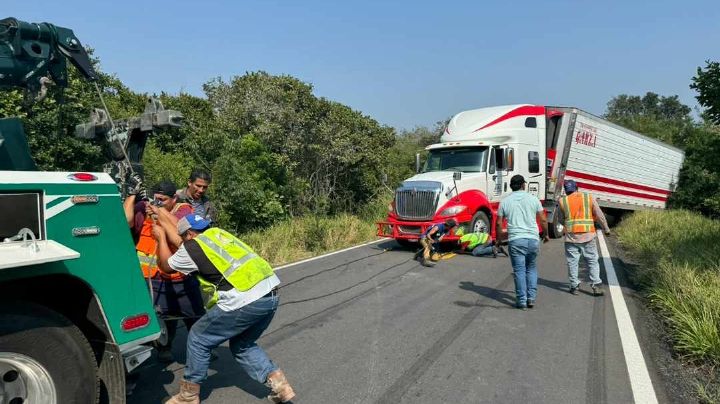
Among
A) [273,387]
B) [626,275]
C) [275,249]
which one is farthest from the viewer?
[275,249]

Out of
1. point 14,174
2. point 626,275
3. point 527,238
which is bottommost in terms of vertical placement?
point 626,275

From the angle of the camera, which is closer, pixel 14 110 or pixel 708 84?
pixel 708 84

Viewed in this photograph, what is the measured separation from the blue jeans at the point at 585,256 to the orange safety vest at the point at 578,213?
227mm

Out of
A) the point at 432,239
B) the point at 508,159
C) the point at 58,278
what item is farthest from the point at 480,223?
the point at 58,278

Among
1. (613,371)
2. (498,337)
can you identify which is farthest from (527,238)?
(613,371)

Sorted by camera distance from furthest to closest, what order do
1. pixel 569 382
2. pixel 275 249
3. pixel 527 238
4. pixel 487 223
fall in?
1. pixel 487 223
2. pixel 275 249
3. pixel 527 238
4. pixel 569 382

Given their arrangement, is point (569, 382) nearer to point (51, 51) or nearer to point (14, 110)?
point (51, 51)

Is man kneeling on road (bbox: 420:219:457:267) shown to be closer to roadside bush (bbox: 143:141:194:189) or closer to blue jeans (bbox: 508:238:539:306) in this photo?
blue jeans (bbox: 508:238:539:306)

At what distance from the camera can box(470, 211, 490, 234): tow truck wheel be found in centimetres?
1198

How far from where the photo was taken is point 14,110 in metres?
9.39

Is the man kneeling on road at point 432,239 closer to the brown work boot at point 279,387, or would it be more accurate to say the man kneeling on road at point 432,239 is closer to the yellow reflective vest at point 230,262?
the brown work boot at point 279,387

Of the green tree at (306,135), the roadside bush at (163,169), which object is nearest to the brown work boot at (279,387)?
the roadside bush at (163,169)

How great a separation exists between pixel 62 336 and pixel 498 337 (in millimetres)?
4378

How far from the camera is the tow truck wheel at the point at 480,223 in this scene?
11977mm
